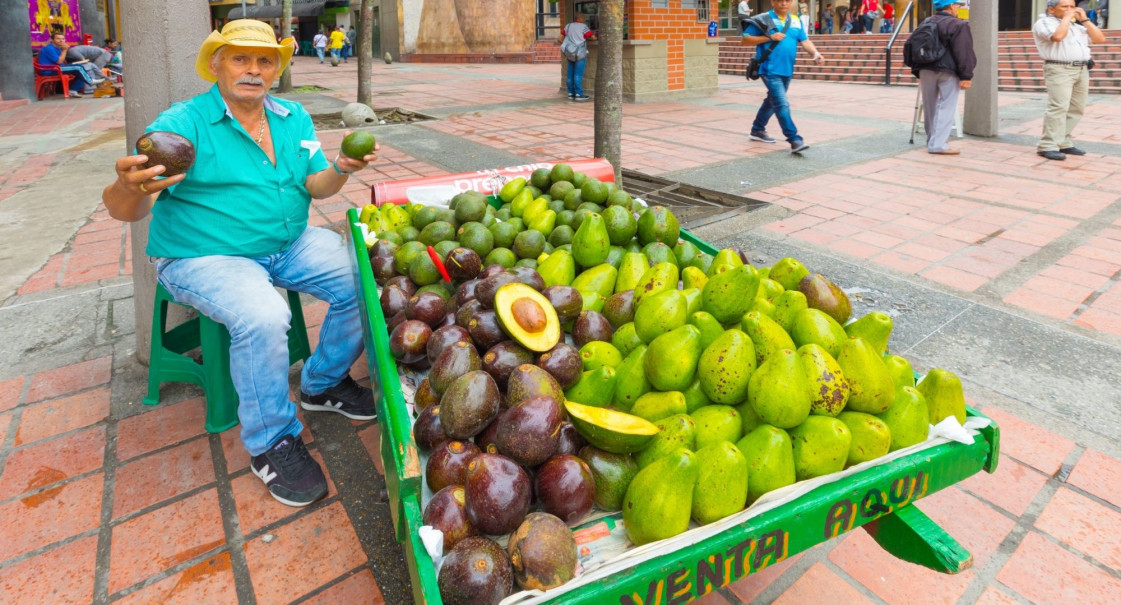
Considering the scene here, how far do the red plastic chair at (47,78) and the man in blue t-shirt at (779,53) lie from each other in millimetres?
15654

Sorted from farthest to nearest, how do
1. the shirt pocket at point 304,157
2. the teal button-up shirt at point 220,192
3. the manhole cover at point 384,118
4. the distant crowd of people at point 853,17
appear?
the distant crowd of people at point 853,17 < the manhole cover at point 384,118 < the shirt pocket at point 304,157 < the teal button-up shirt at point 220,192

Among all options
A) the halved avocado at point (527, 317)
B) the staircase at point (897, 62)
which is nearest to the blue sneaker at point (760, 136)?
the staircase at point (897, 62)

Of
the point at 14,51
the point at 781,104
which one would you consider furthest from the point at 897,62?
the point at 14,51

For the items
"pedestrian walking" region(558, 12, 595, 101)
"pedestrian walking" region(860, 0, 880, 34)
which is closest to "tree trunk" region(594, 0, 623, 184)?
"pedestrian walking" region(558, 12, 595, 101)

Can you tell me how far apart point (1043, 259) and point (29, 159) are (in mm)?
10459

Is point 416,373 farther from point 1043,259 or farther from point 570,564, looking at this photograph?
point 1043,259

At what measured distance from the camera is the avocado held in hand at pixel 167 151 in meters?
2.11

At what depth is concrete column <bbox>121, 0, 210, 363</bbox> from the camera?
2.92 metres

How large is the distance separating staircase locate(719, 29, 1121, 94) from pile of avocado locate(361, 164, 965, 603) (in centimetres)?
1294

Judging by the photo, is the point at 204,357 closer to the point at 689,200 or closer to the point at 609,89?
the point at 609,89

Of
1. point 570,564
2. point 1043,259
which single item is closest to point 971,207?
point 1043,259

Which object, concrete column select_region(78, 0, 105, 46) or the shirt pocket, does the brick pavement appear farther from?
concrete column select_region(78, 0, 105, 46)

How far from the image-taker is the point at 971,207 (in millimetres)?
5523

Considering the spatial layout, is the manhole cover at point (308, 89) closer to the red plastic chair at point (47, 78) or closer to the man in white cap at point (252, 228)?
the red plastic chair at point (47, 78)
